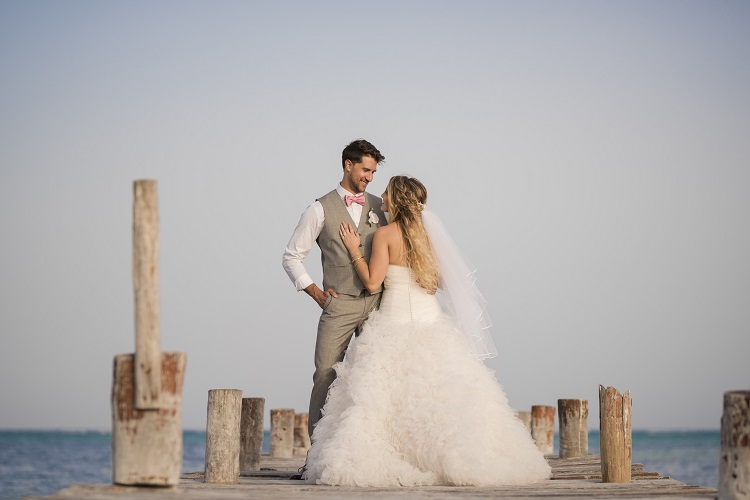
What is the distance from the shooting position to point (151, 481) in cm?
515

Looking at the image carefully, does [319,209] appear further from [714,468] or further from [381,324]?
[714,468]

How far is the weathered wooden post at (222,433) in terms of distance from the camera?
7.32 metres

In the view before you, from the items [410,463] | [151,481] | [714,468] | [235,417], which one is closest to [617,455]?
[410,463]

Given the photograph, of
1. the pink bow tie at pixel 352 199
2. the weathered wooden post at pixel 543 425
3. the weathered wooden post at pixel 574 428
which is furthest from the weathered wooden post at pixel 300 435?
the pink bow tie at pixel 352 199

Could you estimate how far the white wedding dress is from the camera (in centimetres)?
689

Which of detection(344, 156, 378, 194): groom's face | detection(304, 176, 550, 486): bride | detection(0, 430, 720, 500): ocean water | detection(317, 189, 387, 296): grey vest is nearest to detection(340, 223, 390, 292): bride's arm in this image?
detection(304, 176, 550, 486): bride

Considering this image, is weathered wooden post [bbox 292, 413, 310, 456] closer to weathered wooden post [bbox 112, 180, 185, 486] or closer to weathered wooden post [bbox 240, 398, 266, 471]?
weathered wooden post [bbox 240, 398, 266, 471]

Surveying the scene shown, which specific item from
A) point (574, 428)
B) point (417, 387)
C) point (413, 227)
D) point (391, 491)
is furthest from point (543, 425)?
point (391, 491)

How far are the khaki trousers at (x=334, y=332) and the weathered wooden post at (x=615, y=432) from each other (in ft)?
6.76

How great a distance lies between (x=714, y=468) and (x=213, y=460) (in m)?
33.1

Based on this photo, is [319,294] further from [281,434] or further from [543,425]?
[543,425]

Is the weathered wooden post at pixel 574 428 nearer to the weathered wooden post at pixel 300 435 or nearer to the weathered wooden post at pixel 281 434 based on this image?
the weathered wooden post at pixel 281 434

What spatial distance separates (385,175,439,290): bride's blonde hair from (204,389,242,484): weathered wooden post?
5.73 ft

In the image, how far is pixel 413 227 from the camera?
7.93m
